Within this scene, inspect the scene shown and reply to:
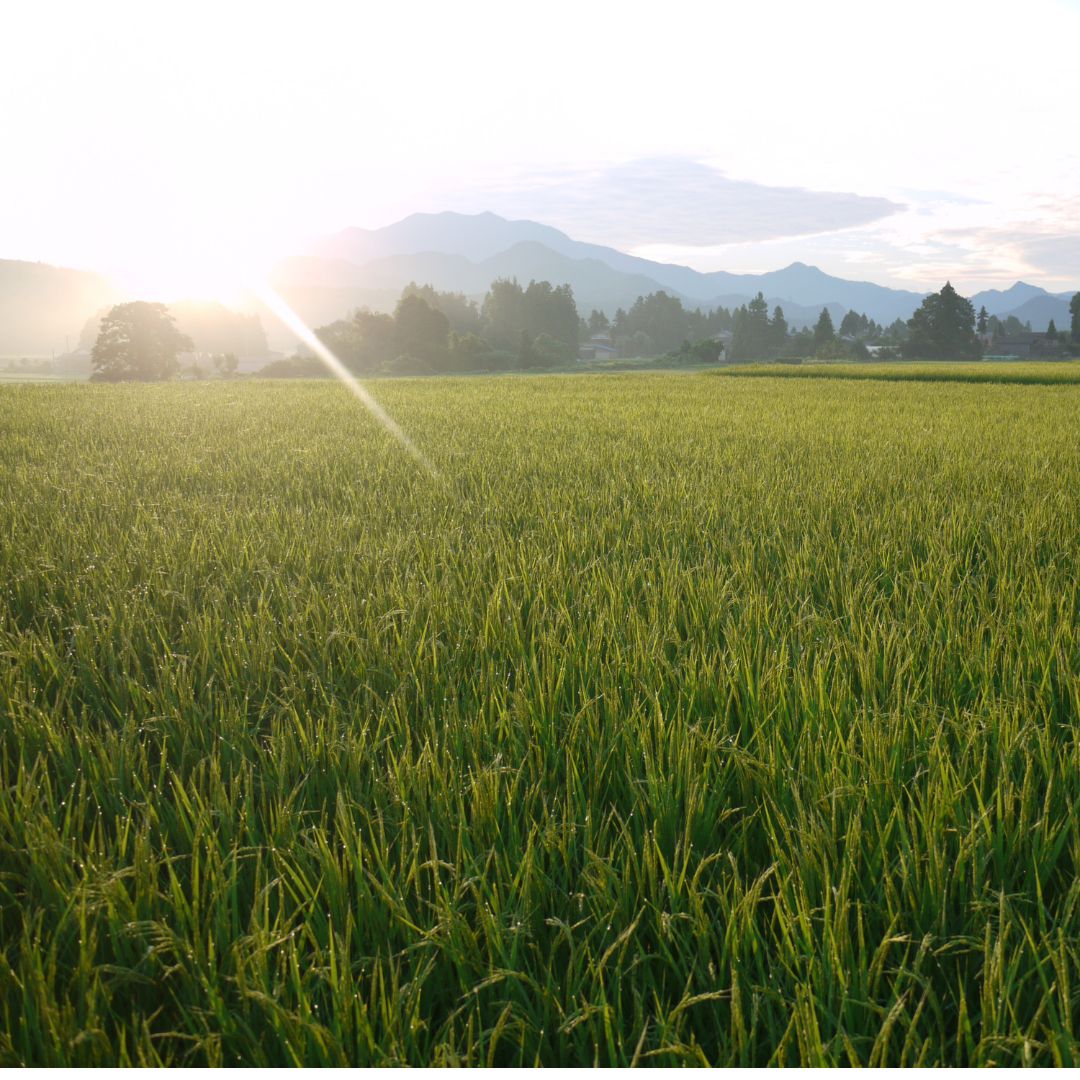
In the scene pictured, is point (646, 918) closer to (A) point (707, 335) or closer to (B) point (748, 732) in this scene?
(B) point (748, 732)

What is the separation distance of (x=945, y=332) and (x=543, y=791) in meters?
71.9

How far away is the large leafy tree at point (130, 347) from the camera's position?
50.2 meters

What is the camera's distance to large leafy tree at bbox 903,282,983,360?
6253 cm

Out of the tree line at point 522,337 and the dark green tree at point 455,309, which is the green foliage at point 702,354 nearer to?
the tree line at point 522,337

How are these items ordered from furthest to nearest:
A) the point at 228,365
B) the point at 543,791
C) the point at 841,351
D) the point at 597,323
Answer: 1. the point at 597,323
2. the point at 841,351
3. the point at 228,365
4. the point at 543,791

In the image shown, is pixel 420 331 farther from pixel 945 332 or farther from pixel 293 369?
pixel 945 332

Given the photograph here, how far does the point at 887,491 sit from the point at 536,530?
7.11 ft

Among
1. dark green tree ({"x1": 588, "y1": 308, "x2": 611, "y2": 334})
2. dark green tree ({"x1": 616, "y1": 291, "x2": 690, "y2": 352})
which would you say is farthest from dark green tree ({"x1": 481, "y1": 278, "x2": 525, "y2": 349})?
dark green tree ({"x1": 616, "y1": 291, "x2": 690, "y2": 352})

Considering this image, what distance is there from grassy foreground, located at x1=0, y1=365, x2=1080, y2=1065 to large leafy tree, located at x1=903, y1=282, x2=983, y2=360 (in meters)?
67.7

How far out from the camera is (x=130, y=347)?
50.4 meters

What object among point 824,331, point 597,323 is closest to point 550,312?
point 597,323

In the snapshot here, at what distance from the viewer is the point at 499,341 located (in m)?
69.2

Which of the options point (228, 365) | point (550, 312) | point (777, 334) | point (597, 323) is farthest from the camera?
point (597, 323)

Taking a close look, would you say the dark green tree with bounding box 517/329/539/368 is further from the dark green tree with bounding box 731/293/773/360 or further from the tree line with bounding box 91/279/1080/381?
the dark green tree with bounding box 731/293/773/360
